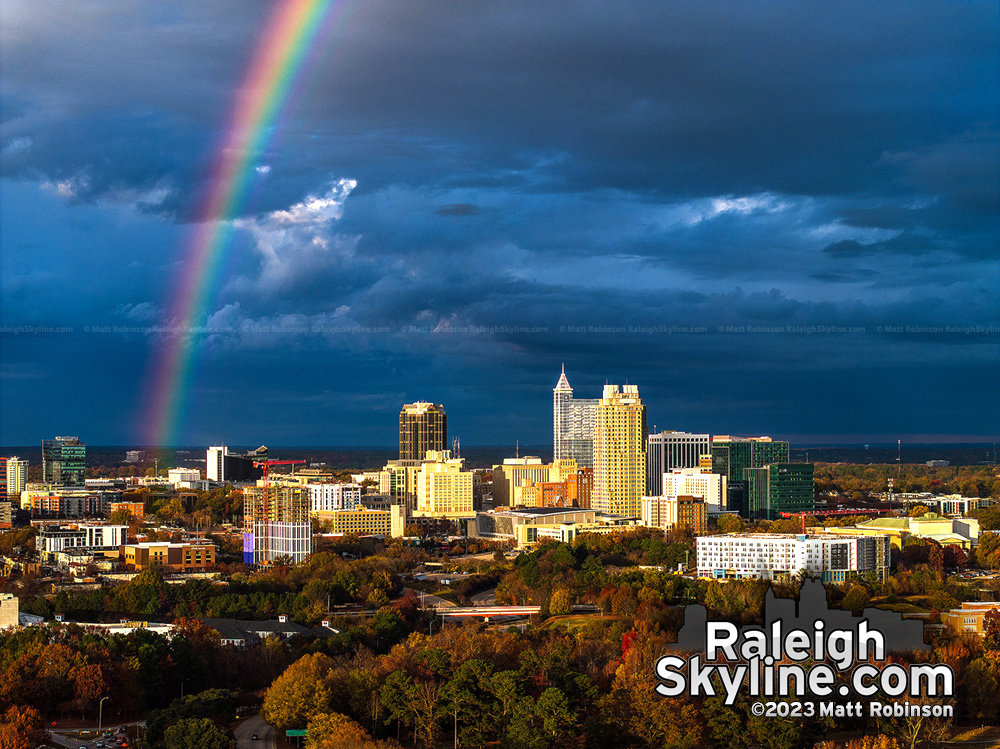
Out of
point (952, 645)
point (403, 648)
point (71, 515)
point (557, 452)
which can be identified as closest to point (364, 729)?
point (403, 648)

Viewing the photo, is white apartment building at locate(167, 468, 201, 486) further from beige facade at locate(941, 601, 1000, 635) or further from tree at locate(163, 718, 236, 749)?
tree at locate(163, 718, 236, 749)

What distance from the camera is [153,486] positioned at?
429ft

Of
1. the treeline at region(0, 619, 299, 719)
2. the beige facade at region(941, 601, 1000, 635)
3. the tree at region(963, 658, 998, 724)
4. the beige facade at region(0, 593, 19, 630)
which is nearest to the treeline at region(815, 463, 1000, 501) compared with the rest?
the beige facade at region(941, 601, 1000, 635)

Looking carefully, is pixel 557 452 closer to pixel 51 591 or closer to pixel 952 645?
pixel 51 591

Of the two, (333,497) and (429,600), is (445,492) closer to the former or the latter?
(333,497)

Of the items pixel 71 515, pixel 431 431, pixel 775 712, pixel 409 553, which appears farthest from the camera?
pixel 431 431

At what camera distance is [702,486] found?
104375 millimetres

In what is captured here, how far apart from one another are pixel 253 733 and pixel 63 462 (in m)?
114

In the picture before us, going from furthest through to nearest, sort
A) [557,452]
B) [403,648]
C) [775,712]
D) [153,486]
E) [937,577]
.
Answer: [557,452]
[153,486]
[937,577]
[403,648]
[775,712]

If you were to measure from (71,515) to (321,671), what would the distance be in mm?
82044

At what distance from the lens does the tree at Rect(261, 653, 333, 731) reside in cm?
3195

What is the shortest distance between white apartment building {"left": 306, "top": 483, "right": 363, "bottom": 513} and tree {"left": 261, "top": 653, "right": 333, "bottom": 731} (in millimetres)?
73693

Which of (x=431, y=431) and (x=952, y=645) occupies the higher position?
(x=431, y=431)

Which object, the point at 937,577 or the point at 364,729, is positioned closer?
the point at 364,729
